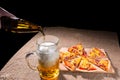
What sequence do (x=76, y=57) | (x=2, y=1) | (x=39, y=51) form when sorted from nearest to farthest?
(x=39, y=51), (x=76, y=57), (x=2, y=1)

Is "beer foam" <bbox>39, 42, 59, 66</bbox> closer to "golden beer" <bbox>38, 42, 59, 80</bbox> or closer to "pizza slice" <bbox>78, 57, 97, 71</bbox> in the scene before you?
"golden beer" <bbox>38, 42, 59, 80</bbox>

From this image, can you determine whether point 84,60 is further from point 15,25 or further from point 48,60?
point 15,25

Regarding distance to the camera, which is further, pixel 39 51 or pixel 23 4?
pixel 23 4

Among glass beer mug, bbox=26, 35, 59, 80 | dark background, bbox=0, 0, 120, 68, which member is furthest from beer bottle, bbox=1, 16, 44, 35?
dark background, bbox=0, 0, 120, 68

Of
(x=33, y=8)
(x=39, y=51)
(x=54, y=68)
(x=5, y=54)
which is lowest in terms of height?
(x=5, y=54)

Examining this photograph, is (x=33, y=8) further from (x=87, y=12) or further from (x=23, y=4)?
(x=87, y=12)

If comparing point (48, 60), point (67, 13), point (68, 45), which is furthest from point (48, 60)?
point (67, 13)

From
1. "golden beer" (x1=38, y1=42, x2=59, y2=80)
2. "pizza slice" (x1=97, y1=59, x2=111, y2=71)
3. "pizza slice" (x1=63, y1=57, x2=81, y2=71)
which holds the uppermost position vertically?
"golden beer" (x1=38, y1=42, x2=59, y2=80)

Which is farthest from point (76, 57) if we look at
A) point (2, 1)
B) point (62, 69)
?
point (2, 1)

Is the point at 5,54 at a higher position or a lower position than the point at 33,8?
lower

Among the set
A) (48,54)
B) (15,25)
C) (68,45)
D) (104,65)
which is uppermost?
(15,25)

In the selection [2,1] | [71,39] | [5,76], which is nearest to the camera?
[5,76]

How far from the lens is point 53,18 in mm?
3719

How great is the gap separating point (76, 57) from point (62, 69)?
0.20 m
